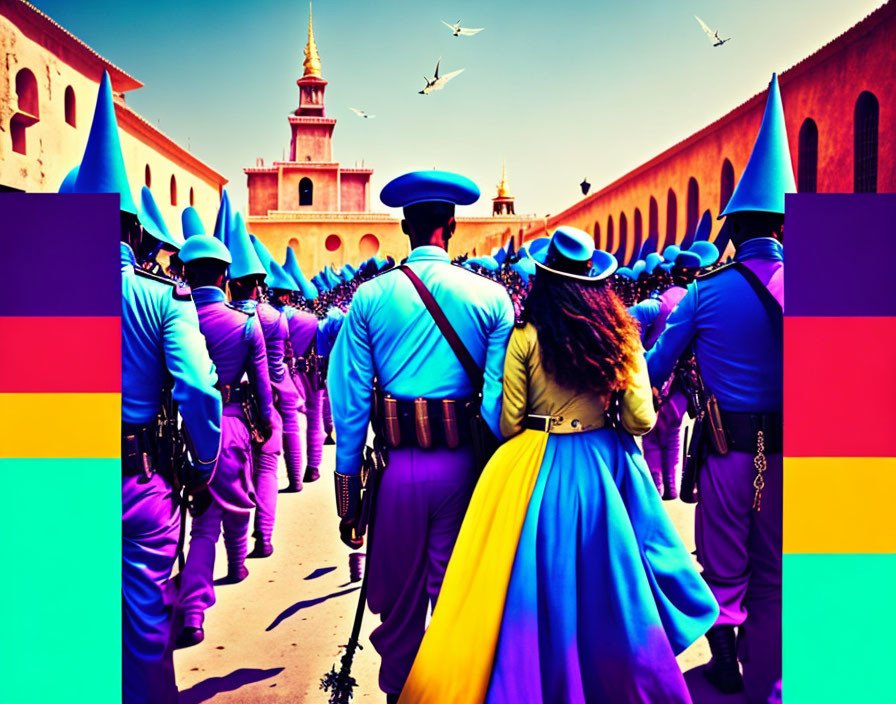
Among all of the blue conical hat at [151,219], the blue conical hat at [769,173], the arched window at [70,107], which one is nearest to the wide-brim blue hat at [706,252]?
the blue conical hat at [769,173]

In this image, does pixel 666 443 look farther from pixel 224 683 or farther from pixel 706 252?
pixel 224 683

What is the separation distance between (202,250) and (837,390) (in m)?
3.36

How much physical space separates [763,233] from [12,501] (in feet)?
10.3

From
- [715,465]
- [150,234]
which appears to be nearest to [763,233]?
[715,465]

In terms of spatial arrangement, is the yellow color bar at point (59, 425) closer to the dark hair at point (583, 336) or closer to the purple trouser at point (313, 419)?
the dark hair at point (583, 336)

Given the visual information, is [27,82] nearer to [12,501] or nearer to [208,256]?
[208,256]

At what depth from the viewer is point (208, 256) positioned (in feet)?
Result: 13.7

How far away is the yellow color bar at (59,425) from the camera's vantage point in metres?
2.12

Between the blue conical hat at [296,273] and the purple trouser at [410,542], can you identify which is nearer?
the purple trouser at [410,542]

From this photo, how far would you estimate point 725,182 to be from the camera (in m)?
19.2

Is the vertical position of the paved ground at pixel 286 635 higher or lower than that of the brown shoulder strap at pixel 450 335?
lower

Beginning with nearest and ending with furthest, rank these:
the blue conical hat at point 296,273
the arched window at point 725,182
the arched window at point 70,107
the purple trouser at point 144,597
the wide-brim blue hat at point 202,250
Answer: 1. the purple trouser at point 144,597
2. the wide-brim blue hat at point 202,250
3. the blue conical hat at point 296,273
4. the arched window at point 725,182
5. the arched window at point 70,107

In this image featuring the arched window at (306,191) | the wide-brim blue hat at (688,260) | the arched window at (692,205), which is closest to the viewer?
the wide-brim blue hat at (688,260)

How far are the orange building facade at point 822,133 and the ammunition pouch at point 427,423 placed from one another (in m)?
11.1
